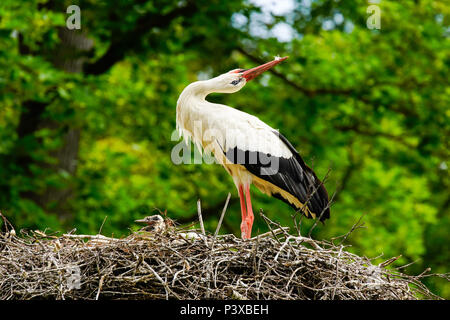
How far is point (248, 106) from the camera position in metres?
10.2

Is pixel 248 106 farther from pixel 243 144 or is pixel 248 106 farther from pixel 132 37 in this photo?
pixel 243 144

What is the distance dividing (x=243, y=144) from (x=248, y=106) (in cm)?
539

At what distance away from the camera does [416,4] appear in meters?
10.5

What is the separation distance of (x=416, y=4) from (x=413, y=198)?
341 centimetres

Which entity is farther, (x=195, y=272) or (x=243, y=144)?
(x=243, y=144)

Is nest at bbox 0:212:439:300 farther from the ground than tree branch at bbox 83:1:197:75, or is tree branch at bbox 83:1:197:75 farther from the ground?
nest at bbox 0:212:439:300

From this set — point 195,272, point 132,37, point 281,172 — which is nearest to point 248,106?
point 132,37

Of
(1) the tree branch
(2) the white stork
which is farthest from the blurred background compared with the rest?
(2) the white stork

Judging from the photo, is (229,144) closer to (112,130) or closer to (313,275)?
(313,275)

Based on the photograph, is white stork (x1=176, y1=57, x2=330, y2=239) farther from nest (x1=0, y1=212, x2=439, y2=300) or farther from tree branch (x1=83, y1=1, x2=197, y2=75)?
tree branch (x1=83, y1=1, x2=197, y2=75)

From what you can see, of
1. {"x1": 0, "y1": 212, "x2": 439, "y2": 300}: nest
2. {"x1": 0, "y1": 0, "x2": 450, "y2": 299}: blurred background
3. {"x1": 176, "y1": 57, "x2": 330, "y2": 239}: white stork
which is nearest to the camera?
{"x1": 0, "y1": 212, "x2": 439, "y2": 300}: nest

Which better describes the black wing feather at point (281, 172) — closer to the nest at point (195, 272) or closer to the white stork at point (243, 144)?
the white stork at point (243, 144)

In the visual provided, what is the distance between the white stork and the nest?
1117 mm

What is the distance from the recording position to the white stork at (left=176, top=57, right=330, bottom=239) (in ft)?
16.1
